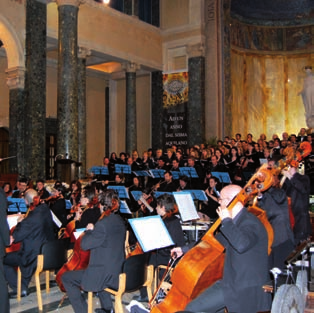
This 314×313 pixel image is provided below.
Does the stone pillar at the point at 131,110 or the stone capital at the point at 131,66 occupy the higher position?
the stone capital at the point at 131,66

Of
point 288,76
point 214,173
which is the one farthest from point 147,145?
point 214,173

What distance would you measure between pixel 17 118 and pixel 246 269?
452 inches

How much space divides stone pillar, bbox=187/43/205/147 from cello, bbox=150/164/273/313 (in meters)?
14.3

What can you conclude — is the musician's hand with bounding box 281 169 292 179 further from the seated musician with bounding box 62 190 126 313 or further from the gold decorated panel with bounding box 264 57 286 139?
the gold decorated panel with bounding box 264 57 286 139

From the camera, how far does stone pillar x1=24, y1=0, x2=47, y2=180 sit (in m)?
13.1

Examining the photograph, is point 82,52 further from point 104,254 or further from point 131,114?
point 104,254

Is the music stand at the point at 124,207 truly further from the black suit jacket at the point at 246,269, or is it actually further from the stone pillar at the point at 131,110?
the stone pillar at the point at 131,110

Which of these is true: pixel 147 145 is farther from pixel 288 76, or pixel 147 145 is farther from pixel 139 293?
pixel 139 293

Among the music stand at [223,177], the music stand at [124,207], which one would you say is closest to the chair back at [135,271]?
the music stand at [124,207]

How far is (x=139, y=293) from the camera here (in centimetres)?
620

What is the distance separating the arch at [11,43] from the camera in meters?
13.1

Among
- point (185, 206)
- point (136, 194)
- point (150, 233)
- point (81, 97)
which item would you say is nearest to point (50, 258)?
point (150, 233)

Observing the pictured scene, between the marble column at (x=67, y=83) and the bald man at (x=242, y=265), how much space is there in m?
9.37

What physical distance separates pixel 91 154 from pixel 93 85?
308cm
